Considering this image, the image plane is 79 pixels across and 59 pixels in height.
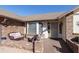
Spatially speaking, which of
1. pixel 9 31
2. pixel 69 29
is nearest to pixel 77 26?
pixel 69 29

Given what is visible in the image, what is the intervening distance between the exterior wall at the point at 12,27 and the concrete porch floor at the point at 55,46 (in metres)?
0.54

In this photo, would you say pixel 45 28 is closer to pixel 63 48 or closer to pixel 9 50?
pixel 63 48

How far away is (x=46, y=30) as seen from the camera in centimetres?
1781

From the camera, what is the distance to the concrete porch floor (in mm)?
17766

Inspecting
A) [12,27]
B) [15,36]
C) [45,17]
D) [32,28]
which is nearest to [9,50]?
[15,36]

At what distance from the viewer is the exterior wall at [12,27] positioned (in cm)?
1775

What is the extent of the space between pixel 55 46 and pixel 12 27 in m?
0.94

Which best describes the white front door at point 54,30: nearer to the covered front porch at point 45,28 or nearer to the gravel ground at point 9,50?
the covered front porch at point 45,28

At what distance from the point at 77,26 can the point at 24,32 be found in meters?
1.07

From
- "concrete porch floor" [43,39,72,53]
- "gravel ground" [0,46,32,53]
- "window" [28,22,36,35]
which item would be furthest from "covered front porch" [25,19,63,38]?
"gravel ground" [0,46,32,53]

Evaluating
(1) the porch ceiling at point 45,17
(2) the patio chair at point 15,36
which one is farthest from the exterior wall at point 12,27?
(1) the porch ceiling at point 45,17

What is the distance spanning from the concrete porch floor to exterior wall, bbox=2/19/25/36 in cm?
54
